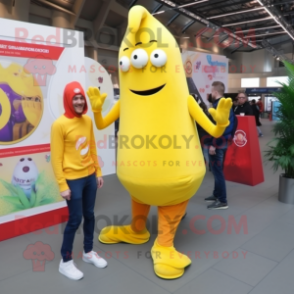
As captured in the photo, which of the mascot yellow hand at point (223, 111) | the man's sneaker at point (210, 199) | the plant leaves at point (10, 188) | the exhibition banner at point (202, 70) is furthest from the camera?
the exhibition banner at point (202, 70)

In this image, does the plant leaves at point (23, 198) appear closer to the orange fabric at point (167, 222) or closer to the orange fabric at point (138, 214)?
the orange fabric at point (138, 214)

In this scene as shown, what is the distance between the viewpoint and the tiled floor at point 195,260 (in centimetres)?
202

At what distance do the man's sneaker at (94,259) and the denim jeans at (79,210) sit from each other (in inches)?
1.4

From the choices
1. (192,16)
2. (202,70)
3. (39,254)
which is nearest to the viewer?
(39,254)

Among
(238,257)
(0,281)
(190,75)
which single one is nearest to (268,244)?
(238,257)

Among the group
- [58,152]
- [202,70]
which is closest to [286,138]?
[58,152]

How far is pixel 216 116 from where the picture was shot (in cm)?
199

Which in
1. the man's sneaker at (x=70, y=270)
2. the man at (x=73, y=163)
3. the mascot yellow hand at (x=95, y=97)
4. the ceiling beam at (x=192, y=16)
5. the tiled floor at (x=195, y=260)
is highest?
the ceiling beam at (x=192, y=16)

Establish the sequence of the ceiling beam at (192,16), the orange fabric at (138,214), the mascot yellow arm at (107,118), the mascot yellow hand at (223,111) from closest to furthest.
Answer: the mascot yellow hand at (223,111), the mascot yellow arm at (107,118), the orange fabric at (138,214), the ceiling beam at (192,16)

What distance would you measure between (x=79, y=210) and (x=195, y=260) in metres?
1.02

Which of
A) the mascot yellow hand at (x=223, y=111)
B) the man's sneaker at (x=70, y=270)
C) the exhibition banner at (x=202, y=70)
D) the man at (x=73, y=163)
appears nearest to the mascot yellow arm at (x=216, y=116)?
the mascot yellow hand at (x=223, y=111)

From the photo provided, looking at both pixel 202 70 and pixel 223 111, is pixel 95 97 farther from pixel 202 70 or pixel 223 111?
pixel 202 70

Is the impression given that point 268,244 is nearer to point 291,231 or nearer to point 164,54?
point 291,231

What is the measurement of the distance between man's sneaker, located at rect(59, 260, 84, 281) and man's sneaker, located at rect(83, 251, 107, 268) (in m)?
0.15
